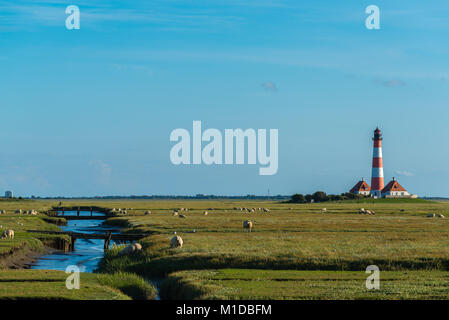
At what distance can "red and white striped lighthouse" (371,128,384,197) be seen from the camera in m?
156

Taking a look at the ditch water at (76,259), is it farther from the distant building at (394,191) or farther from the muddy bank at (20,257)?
the distant building at (394,191)

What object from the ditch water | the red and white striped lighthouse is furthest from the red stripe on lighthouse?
the ditch water

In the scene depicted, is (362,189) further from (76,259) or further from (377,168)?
(76,259)

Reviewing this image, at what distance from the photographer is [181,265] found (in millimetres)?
35500

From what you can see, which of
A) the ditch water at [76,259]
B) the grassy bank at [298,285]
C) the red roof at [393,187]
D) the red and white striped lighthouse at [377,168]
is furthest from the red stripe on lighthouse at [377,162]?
the grassy bank at [298,285]

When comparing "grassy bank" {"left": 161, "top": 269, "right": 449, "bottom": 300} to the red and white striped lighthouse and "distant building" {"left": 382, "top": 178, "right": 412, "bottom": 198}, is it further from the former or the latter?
"distant building" {"left": 382, "top": 178, "right": 412, "bottom": 198}

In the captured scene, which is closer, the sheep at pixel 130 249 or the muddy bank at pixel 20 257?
the muddy bank at pixel 20 257

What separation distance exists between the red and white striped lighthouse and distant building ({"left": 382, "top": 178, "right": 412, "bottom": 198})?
206 inches

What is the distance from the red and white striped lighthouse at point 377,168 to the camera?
511 ft

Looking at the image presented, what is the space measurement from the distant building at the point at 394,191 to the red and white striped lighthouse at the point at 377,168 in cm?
523

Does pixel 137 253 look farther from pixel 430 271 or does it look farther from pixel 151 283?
pixel 430 271

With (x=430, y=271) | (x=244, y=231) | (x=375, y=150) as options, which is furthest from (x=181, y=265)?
(x=375, y=150)
